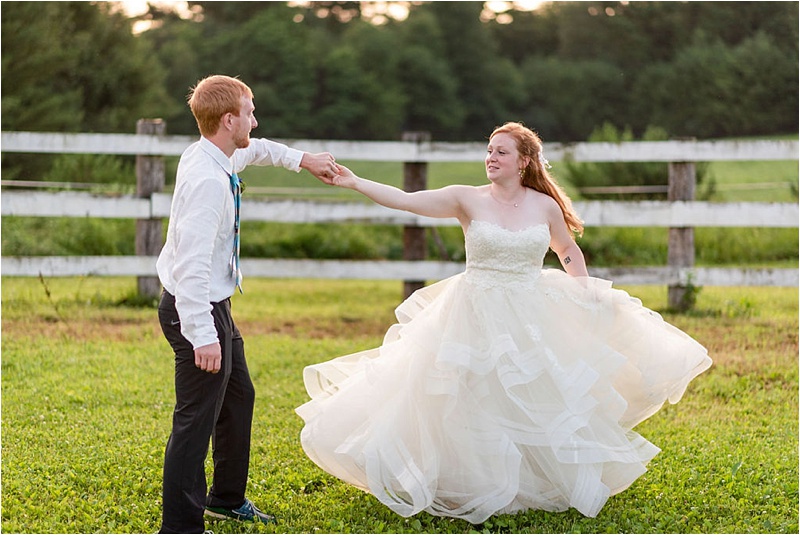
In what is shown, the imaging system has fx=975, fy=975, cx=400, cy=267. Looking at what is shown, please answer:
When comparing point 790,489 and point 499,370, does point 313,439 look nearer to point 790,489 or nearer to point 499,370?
point 499,370

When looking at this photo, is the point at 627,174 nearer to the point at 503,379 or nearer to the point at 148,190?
the point at 148,190

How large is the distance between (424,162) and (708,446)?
175 inches

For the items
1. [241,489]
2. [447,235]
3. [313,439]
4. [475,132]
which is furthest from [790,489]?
[475,132]

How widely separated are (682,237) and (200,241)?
20.3 ft

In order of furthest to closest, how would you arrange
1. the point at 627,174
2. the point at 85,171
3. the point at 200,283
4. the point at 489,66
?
the point at 489,66 → the point at 627,174 → the point at 85,171 → the point at 200,283

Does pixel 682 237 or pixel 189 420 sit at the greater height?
pixel 682 237

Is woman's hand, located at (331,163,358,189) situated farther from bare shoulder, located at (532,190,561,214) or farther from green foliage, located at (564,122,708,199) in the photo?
green foliage, located at (564,122,708,199)

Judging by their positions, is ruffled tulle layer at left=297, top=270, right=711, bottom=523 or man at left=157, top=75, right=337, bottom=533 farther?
ruffled tulle layer at left=297, top=270, right=711, bottom=523

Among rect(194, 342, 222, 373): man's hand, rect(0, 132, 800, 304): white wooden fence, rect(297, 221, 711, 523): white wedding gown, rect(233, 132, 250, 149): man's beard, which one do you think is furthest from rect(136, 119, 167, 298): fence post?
rect(194, 342, 222, 373): man's hand

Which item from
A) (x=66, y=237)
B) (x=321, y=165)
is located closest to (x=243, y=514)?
(x=321, y=165)

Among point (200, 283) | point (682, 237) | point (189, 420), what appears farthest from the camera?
point (682, 237)

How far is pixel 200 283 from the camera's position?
3.63 metres

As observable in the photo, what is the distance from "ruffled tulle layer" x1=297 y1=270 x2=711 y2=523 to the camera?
4184 millimetres

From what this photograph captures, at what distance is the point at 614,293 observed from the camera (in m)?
4.61
